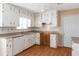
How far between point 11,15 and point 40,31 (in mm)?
3210

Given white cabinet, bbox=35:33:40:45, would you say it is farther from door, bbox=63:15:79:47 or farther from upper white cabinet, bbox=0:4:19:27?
upper white cabinet, bbox=0:4:19:27

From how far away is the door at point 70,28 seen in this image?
17.9 feet

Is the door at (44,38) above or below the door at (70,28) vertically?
below

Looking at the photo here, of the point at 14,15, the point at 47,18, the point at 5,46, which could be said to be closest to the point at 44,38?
the point at 47,18

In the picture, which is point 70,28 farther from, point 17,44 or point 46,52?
point 17,44

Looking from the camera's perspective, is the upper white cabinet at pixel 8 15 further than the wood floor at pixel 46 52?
No

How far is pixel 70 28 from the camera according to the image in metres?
5.59

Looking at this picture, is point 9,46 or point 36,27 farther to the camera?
point 36,27

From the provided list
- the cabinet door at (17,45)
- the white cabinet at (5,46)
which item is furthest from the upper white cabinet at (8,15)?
the cabinet door at (17,45)

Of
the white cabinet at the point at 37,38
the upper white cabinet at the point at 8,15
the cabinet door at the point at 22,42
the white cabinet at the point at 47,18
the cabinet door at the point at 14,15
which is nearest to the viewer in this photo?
the upper white cabinet at the point at 8,15

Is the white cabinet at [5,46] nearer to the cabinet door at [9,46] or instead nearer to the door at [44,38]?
the cabinet door at [9,46]

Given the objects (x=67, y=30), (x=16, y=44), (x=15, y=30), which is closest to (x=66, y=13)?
(x=67, y=30)

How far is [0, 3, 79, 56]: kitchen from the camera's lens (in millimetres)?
3795

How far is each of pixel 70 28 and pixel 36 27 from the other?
2.61 metres
